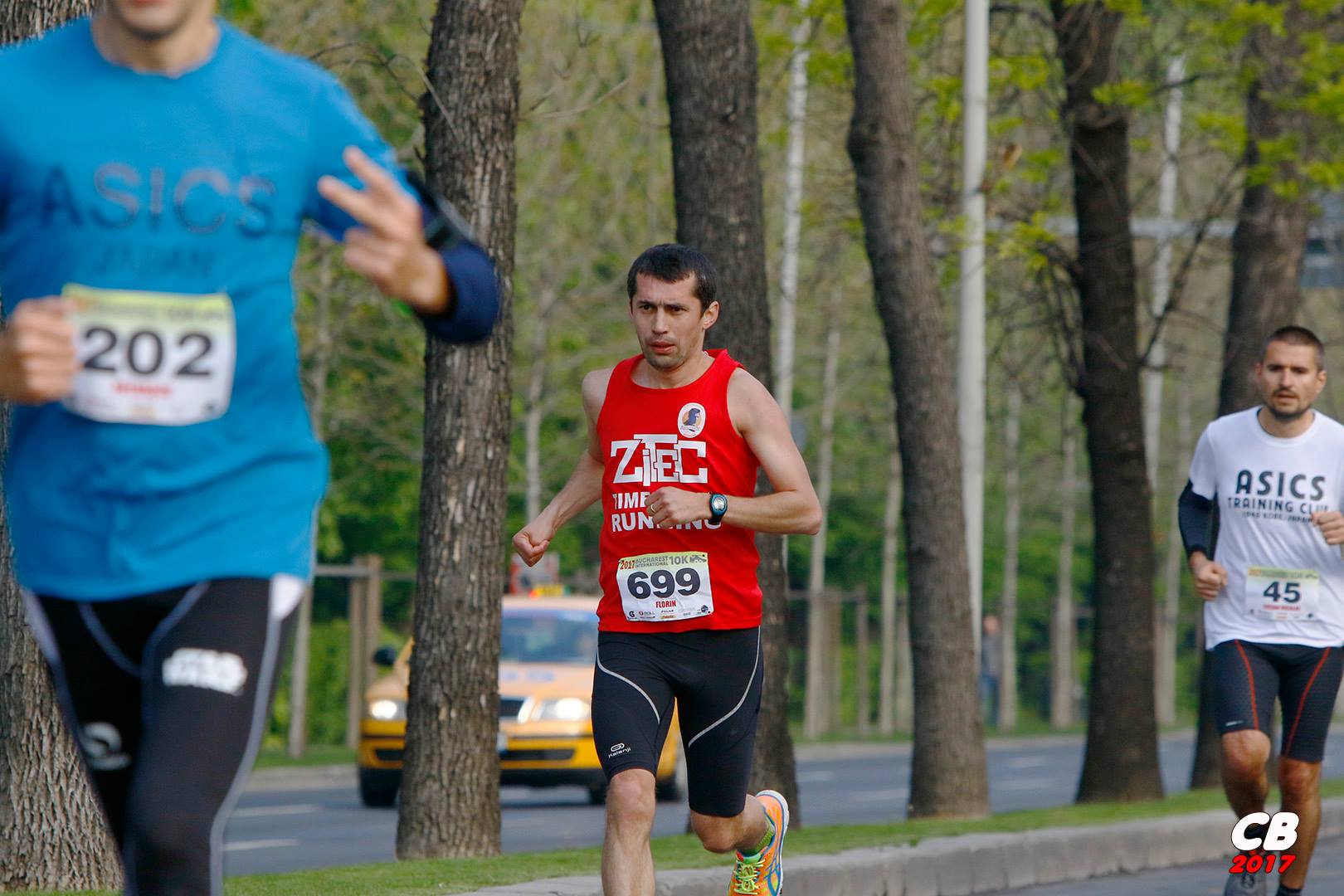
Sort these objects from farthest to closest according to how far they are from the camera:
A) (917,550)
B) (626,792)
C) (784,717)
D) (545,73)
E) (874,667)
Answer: (874,667) → (545,73) → (917,550) → (784,717) → (626,792)

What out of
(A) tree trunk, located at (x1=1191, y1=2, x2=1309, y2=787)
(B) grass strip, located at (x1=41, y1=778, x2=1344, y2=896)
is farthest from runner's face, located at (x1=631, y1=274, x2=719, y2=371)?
(A) tree trunk, located at (x1=1191, y1=2, x2=1309, y2=787)

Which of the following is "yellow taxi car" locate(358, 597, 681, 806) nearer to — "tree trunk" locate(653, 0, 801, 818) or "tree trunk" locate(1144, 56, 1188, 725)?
"tree trunk" locate(1144, 56, 1188, 725)

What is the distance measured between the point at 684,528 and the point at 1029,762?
24911 millimetres

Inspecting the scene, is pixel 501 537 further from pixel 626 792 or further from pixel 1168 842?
pixel 1168 842

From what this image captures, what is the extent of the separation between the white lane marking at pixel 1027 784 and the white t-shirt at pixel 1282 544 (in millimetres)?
15253

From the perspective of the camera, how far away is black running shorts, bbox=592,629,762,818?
20.8ft

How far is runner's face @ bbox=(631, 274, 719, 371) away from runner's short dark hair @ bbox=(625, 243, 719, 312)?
0.02 metres

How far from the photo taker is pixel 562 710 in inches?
716

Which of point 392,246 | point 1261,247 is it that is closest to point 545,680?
point 1261,247

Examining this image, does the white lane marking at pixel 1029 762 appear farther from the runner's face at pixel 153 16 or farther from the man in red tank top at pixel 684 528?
the runner's face at pixel 153 16

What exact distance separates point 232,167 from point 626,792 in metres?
3.00

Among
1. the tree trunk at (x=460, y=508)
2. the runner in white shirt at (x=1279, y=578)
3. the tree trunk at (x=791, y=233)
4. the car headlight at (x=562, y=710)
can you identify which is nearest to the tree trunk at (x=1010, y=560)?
the tree trunk at (x=791, y=233)

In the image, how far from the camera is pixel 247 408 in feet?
11.8

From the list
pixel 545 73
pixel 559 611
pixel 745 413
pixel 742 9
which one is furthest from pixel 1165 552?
pixel 745 413
